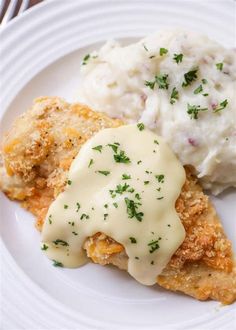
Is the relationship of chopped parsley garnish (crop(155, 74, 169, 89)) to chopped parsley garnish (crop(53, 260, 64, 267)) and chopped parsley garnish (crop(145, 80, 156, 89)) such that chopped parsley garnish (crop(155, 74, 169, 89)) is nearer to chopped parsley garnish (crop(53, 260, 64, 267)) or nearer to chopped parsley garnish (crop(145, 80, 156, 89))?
chopped parsley garnish (crop(145, 80, 156, 89))

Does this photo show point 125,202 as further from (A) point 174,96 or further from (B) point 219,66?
(B) point 219,66

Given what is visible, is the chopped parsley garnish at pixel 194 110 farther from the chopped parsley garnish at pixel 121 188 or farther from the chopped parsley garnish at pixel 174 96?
the chopped parsley garnish at pixel 121 188

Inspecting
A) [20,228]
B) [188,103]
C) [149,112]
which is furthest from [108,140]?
[20,228]

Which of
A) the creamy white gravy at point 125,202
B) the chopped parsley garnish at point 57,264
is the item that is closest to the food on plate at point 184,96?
the creamy white gravy at point 125,202

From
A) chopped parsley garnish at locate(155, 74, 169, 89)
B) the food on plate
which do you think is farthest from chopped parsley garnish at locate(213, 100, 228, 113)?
chopped parsley garnish at locate(155, 74, 169, 89)

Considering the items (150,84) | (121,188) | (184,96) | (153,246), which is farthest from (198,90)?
(153,246)

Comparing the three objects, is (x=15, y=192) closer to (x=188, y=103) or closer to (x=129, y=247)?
(x=129, y=247)

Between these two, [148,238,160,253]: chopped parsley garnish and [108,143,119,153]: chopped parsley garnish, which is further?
[108,143,119,153]: chopped parsley garnish
